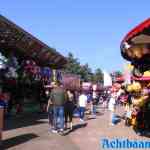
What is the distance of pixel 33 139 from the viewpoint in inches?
617

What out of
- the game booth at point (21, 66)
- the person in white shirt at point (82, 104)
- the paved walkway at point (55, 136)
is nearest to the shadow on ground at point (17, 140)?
the paved walkway at point (55, 136)

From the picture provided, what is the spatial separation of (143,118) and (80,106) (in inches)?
256

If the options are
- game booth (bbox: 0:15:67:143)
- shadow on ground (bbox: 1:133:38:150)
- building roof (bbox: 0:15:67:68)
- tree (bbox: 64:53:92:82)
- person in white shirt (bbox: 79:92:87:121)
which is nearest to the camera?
shadow on ground (bbox: 1:133:38:150)

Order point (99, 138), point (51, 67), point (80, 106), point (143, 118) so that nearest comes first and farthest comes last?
1. point (99, 138)
2. point (143, 118)
3. point (80, 106)
4. point (51, 67)

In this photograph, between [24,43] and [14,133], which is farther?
[24,43]

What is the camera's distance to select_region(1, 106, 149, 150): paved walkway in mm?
14328

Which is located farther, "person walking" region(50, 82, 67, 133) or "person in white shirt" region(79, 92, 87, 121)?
"person in white shirt" region(79, 92, 87, 121)

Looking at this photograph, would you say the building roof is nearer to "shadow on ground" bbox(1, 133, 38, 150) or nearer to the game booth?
the game booth

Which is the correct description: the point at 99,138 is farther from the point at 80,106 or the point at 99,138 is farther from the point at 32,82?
the point at 32,82

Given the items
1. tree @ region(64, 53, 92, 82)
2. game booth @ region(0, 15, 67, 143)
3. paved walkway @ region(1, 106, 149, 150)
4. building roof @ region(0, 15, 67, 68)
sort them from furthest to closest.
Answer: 1. tree @ region(64, 53, 92, 82)
2. game booth @ region(0, 15, 67, 143)
3. building roof @ region(0, 15, 67, 68)
4. paved walkway @ region(1, 106, 149, 150)

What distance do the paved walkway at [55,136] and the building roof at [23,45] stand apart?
11.6ft

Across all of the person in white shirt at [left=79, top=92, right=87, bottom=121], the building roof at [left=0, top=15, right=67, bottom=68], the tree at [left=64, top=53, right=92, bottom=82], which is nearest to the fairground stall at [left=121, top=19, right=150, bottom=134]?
the person in white shirt at [left=79, top=92, right=87, bottom=121]

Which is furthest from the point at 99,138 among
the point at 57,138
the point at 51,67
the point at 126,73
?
the point at 51,67

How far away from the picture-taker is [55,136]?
1691 cm
